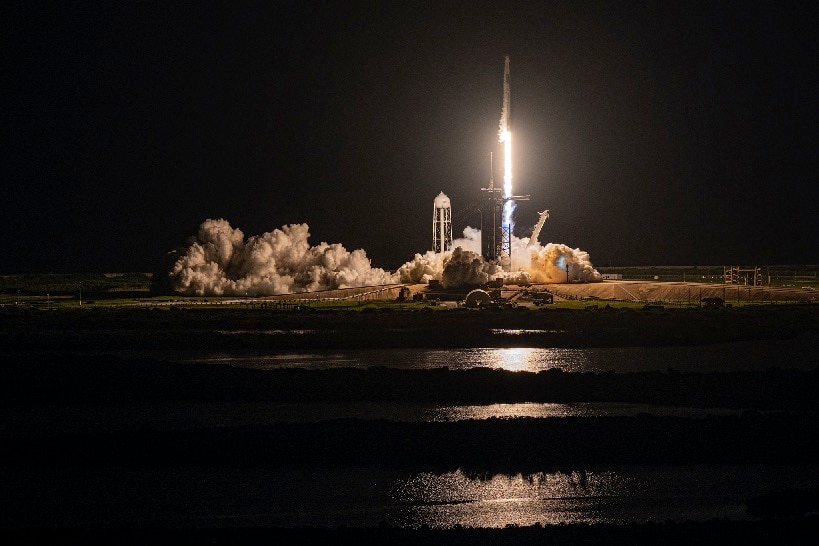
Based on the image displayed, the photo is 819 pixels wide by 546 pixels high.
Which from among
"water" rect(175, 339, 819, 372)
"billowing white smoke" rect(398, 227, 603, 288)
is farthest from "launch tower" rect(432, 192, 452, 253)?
"water" rect(175, 339, 819, 372)

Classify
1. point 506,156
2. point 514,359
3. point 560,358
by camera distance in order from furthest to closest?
point 506,156, point 560,358, point 514,359

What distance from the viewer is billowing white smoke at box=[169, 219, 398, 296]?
2719 inches

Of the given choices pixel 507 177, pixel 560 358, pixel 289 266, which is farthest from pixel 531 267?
pixel 560 358

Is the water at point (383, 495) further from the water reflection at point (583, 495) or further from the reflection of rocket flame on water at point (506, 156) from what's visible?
the reflection of rocket flame on water at point (506, 156)

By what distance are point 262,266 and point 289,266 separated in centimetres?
247

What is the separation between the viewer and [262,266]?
6944 centimetres

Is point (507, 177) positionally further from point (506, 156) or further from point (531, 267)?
point (531, 267)

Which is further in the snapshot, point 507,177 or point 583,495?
point 507,177

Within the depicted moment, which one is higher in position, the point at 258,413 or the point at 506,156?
the point at 506,156

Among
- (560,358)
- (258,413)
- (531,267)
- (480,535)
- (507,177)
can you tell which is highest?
(507,177)

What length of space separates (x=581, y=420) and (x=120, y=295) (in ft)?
175

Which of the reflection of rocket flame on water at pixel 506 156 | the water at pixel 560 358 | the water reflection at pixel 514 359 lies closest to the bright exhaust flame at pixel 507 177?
the reflection of rocket flame on water at pixel 506 156

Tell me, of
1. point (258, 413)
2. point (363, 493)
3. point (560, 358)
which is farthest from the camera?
point (560, 358)

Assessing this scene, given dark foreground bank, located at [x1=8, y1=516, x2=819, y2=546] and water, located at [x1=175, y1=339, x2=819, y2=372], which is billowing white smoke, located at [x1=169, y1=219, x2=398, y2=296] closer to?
water, located at [x1=175, y1=339, x2=819, y2=372]
